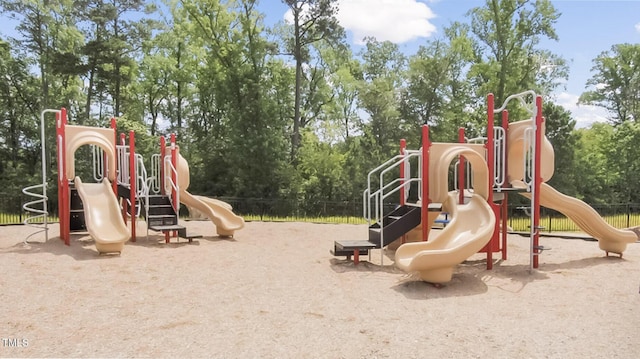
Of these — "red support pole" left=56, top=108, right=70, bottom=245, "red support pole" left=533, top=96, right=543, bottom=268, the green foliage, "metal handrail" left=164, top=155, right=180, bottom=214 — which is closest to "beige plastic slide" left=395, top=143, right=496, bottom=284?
"red support pole" left=533, top=96, right=543, bottom=268

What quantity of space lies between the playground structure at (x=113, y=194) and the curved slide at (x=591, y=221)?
7.70 meters

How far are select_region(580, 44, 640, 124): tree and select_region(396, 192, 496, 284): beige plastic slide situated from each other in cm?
3548

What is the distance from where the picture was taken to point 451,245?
23.4 ft

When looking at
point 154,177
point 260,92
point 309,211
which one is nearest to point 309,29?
point 260,92

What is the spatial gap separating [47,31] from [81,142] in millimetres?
21568

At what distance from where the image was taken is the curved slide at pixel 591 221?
8.91m

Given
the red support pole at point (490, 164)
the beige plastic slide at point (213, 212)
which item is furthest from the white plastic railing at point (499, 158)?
the beige plastic slide at point (213, 212)

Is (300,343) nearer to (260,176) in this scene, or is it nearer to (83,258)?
(83,258)

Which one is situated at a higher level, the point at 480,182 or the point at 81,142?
the point at 81,142

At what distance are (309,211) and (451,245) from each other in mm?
18087

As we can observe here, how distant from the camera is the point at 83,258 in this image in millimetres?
8656

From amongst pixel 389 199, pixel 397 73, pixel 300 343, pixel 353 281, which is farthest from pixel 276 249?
pixel 397 73

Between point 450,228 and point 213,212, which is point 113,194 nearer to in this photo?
point 213,212

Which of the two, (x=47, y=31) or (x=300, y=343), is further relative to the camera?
(x=47, y=31)
